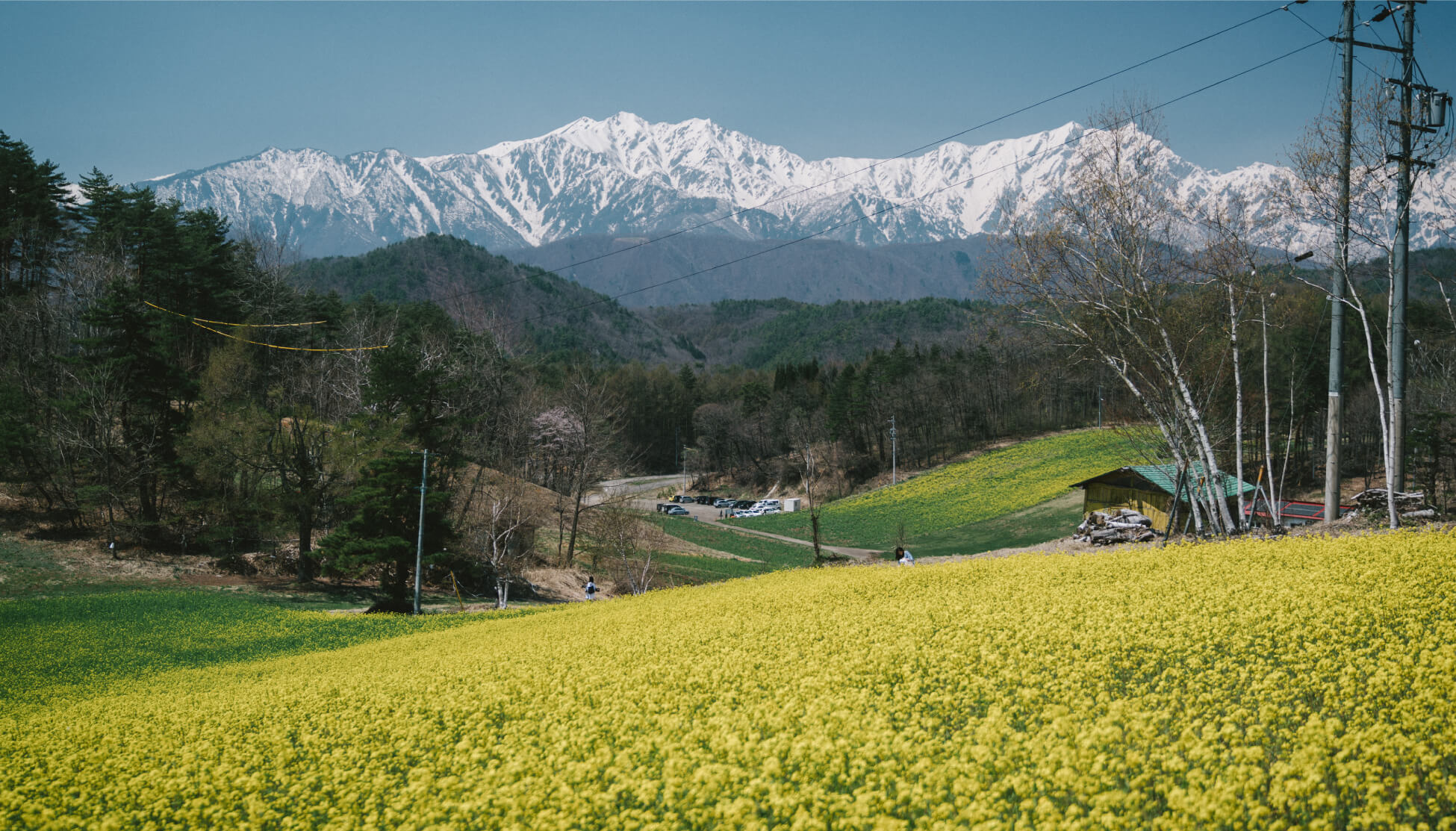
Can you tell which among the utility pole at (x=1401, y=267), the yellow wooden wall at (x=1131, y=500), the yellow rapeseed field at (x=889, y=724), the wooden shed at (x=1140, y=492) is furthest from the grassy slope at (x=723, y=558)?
the yellow rapeseed field at (x=889, y=724)

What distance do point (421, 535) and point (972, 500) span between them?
51.8 metres

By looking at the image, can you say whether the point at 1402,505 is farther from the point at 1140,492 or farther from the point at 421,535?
the point at 421,535

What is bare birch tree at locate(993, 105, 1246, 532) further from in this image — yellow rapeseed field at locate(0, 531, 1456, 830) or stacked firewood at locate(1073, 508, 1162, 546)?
yellow rapeseed field at locate(0, 531, 1456, 830)

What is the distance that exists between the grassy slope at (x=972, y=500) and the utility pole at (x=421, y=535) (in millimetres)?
32011

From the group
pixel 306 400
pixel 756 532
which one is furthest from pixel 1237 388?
pixel 306 400

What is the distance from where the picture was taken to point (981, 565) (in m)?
18.7

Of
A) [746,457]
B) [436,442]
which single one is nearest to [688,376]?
[746,457]

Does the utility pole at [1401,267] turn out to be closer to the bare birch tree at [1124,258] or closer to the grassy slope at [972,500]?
the bare birch tree at [1124,258]

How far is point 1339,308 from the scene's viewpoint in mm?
17688

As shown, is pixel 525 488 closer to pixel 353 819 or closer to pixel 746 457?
pixel 353 819

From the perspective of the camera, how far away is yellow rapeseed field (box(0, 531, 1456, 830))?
18.4ft

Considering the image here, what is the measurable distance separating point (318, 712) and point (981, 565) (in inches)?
571

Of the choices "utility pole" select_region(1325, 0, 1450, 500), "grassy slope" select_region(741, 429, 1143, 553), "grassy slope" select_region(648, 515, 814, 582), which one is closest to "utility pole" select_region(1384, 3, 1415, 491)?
"utility pole" select_region(1325, 0, 1450, 500)

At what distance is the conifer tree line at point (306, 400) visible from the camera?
31.5 meters
